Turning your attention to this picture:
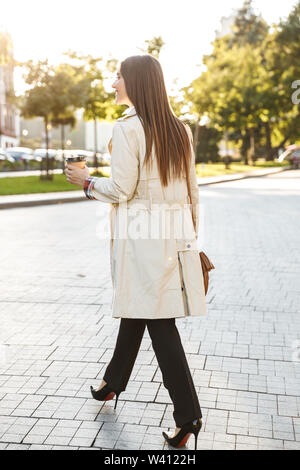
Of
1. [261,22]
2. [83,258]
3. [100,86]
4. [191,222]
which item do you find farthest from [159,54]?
[261,22]

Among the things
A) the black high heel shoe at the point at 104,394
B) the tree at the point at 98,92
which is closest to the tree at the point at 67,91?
the tree at the point at 98,92

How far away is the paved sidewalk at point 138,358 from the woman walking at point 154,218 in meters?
0.42

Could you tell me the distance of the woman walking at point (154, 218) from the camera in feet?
9.84

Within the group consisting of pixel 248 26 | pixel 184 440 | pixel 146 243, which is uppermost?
pixel 248 26

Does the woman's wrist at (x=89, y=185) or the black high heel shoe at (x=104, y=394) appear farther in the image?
the black high heel shoe at (x=104, y=394)

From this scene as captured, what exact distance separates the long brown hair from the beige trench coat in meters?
0.04

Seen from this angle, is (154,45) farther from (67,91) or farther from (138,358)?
(138,358)

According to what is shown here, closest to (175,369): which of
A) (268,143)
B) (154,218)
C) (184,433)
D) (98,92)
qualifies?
(184,433)

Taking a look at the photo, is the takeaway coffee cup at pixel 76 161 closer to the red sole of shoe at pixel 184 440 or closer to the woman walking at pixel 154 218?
the woman walking at pixel 154 218

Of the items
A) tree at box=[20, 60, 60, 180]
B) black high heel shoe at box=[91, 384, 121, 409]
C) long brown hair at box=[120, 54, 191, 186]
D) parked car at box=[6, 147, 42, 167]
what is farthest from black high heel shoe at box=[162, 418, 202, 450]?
parked car at box=[6, 147, 42, 167]

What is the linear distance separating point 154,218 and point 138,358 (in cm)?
173

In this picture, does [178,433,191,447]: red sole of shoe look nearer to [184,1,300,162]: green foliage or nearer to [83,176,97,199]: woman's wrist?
[83,176,97,199]: woman's wrist

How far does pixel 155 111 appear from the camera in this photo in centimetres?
302
